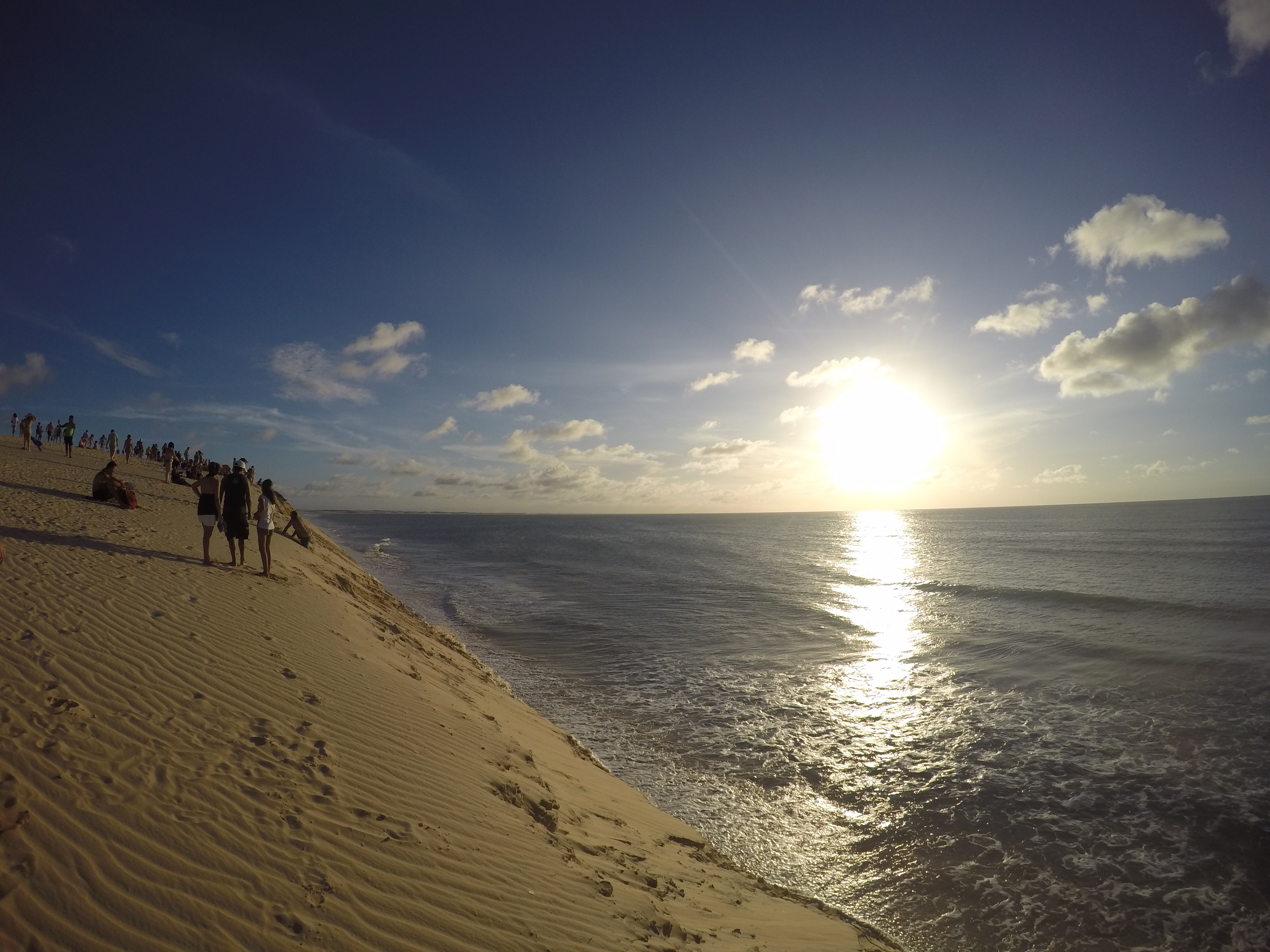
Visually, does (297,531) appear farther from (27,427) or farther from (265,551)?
(27,427)

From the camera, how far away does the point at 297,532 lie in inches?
853

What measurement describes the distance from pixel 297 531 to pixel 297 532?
0.02m

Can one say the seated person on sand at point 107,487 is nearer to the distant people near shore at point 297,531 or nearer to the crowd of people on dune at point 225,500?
the crowd of people on dune at point 225,500

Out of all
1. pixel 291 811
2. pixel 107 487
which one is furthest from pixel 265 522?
pixel 291 811

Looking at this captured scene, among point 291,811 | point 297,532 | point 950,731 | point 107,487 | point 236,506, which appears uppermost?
point 107,487

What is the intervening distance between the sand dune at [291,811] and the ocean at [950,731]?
1669 millimetres

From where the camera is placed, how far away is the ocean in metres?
6.73

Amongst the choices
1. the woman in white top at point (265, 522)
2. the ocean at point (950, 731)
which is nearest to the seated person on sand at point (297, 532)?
A: the ocean at point (950, 731)

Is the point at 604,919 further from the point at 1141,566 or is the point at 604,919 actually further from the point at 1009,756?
the point at 1141,566

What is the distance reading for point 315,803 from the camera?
4.81m

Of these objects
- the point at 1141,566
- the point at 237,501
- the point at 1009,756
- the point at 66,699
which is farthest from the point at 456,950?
the point at 1141,566

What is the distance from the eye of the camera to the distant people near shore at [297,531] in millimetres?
20828

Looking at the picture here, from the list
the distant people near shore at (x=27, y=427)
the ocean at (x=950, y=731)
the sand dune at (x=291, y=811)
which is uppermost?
the distant people near shore at (x=27, y=427)

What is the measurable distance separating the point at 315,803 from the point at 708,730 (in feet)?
26.3
